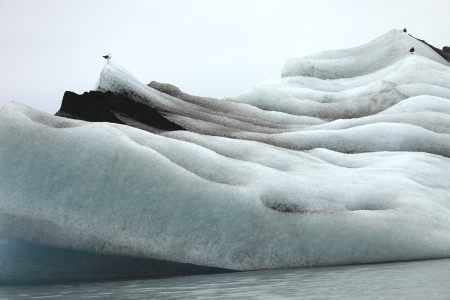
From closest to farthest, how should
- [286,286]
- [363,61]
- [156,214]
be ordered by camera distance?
1. [286,286]
2. [156,214]
3. [363,61]

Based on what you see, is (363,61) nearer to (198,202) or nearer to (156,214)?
(198,202)

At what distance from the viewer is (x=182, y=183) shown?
23.7ft

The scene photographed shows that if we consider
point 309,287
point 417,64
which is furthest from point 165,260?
point 417,64

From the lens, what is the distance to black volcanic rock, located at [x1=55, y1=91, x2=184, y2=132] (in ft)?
38.2

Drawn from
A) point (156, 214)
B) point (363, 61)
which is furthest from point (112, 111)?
point (363, 61)

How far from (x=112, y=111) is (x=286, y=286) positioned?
775 centimetres

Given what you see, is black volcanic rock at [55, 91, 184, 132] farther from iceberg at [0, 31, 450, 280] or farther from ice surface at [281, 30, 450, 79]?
ice surface at [281, 30, 450, 79]

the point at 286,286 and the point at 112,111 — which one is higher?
the point at 112,111

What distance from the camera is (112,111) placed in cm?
1261

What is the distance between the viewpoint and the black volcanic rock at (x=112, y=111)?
38.2ft

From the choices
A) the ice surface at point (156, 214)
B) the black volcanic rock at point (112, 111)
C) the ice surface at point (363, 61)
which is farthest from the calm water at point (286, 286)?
the ice surface at point (363, 61)

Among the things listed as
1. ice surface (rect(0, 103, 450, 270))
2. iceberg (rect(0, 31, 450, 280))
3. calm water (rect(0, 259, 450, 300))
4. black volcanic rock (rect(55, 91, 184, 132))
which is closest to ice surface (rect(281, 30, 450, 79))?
black volcanic rock (rect(55, 91, 184, 132))

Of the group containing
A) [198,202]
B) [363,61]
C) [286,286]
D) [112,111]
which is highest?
[363,61]

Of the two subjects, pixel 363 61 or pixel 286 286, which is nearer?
pixel 286 286
